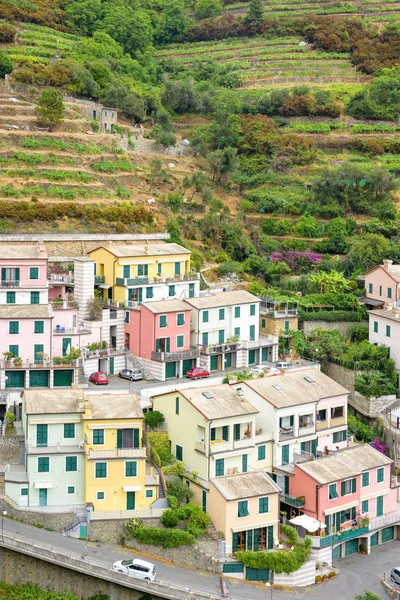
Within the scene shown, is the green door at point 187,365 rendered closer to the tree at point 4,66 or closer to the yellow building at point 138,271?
the yellow building at point 138,271

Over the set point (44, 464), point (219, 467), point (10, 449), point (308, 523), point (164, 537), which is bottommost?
point (308, 523)

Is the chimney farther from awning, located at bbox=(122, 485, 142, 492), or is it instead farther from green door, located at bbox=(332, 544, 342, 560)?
awning, located at bbox=(122, 485, 142, 492)

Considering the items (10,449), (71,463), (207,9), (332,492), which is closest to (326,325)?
(332,492)

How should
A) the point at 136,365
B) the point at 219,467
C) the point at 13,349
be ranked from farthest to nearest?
the point at 136,365 → the point at 13,349 → the point at 219,467

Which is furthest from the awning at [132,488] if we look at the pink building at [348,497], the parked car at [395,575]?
the parked car at [395,575]

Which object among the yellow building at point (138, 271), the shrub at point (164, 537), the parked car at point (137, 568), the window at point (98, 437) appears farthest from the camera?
the yellow building at point (138, 271)

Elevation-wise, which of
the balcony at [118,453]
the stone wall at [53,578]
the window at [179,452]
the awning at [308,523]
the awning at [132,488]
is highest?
the balcony at [118,453]

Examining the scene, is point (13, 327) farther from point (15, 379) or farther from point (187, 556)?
point (187, 556)
